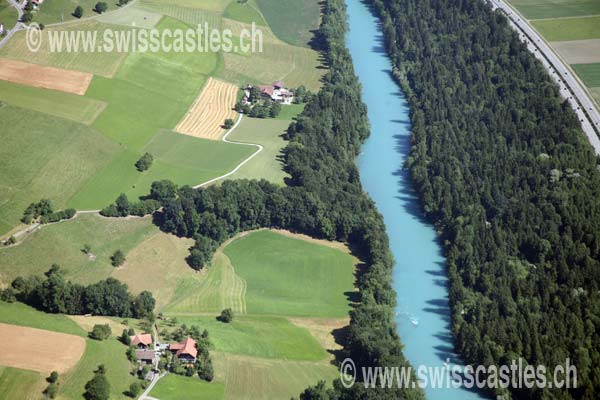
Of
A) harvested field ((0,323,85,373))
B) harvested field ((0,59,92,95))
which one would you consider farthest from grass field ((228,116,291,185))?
harvested field ((0,323,85,373))

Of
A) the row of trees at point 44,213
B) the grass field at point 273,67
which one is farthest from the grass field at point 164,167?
the grass field at point 273,67

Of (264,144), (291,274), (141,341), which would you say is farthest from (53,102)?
(141,341)

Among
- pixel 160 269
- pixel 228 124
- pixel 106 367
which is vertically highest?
pixel 228 124

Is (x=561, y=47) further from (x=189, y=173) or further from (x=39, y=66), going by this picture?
(x=39, y=66)

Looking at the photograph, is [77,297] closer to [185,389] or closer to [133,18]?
[185,389]

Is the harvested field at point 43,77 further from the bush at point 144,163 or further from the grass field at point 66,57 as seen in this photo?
the bush at point 144,163

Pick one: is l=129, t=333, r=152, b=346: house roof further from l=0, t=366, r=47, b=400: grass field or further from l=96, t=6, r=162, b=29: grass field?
l=96, t=6, r=162, b=29: grass field
